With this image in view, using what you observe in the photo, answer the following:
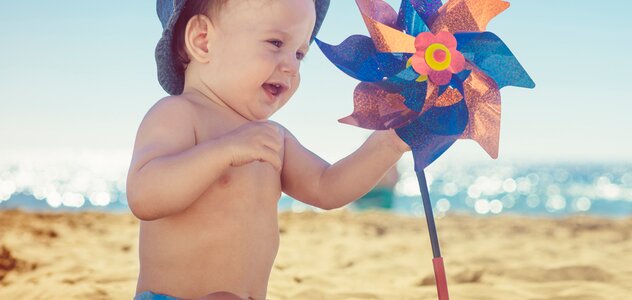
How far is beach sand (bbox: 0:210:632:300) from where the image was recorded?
9.61ft

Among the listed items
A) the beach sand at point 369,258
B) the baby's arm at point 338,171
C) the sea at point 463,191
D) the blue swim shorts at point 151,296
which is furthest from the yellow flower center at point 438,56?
the sea at point 463,191

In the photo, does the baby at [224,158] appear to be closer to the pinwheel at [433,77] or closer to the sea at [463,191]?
the pinwheel at [433,77]

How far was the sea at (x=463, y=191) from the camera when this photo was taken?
47.6 ft

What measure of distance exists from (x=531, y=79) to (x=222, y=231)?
0.76 m

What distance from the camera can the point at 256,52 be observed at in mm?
1678

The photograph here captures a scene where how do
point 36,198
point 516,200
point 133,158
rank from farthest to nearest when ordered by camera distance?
point 516,200
point 36,198
point 133,158

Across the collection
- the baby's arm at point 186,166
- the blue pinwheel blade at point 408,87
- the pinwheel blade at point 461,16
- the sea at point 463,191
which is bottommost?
the baby's arm at point 186,166

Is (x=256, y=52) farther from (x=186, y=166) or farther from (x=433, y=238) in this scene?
(x=433, y=238)

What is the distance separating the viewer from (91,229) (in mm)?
4758

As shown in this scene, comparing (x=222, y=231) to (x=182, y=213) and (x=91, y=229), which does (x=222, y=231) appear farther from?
(x=91, y=229)

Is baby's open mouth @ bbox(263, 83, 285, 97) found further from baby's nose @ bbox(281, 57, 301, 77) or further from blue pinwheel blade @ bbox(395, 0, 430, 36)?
blue pinwheel blade @ bbox(395, 0, 430, 36)

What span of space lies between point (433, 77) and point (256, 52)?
405 mm

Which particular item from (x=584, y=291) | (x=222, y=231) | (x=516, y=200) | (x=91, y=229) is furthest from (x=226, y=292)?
(x=516, y=200)

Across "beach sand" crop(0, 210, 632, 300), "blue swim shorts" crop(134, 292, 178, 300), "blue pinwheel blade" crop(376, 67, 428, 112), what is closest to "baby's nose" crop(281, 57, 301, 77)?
"blue pinwheel blade" crop(376, 67, 428, 112)
